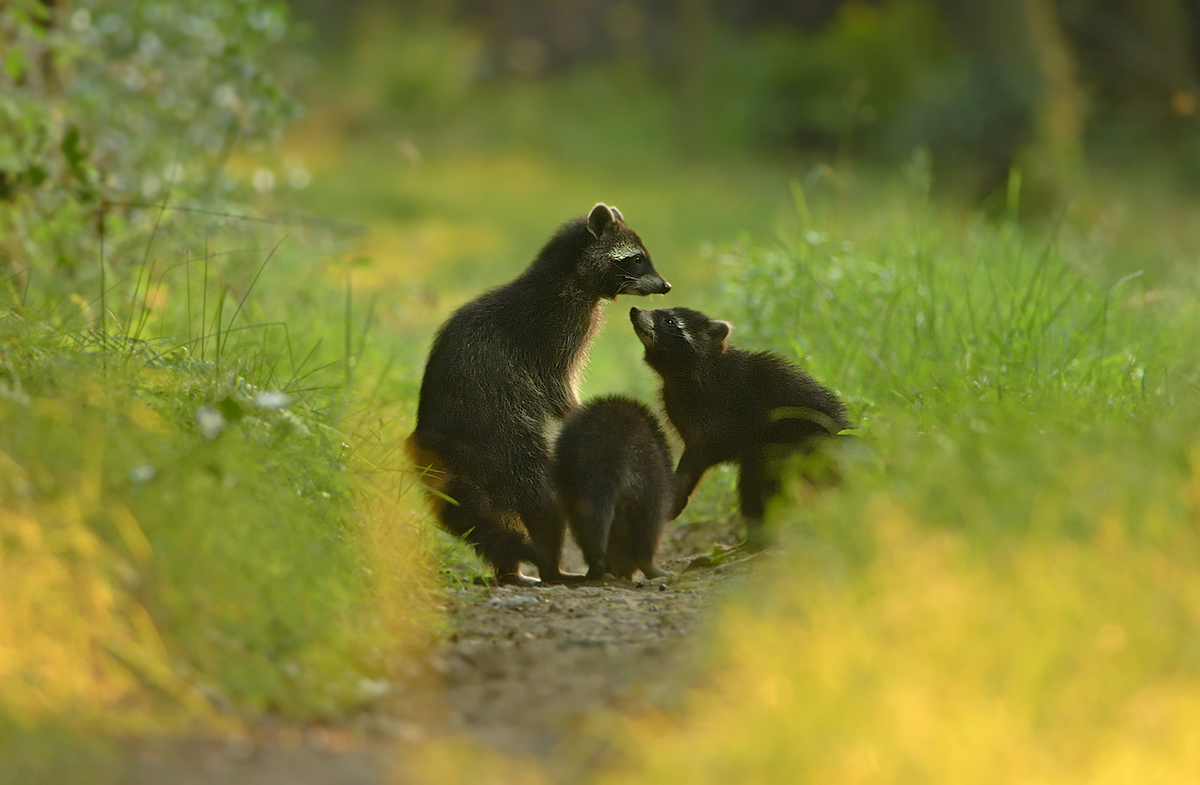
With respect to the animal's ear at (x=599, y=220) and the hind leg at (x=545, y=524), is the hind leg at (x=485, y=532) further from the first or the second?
the animal's ear at (x=599, y=220)

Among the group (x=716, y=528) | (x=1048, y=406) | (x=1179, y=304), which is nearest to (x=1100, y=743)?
(x=1048, y=406)

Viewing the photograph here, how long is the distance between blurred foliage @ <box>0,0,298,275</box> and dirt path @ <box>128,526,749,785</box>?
10.4ft

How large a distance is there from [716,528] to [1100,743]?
3824mm

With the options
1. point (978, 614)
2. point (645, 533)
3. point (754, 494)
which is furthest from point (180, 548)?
point (754, 494)

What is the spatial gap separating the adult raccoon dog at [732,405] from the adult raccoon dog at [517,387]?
15.3 inches

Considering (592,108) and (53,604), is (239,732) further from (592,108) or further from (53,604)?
(592,108)

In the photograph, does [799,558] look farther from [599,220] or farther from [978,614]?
[599,220]

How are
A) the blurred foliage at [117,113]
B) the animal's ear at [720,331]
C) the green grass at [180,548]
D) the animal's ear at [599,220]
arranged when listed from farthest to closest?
1. the blurred foliage at [117,113]
2. the animal's ear at [599,220]
3. the animal's ear at [720,331]
4. the green grass at [180,548]

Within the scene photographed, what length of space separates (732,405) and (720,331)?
1.43 feet

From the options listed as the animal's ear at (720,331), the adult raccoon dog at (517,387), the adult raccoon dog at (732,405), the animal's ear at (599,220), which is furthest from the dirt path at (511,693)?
the animal's ear at (599,220)

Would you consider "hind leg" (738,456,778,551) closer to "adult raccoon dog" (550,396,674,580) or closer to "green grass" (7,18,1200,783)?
"adult raccoon dog" (550,396,674,580)

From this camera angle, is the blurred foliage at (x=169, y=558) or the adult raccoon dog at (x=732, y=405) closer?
the blurred foliage at (x=169, y=558)

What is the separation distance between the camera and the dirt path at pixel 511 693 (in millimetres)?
2885

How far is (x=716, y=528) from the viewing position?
6.56 m
